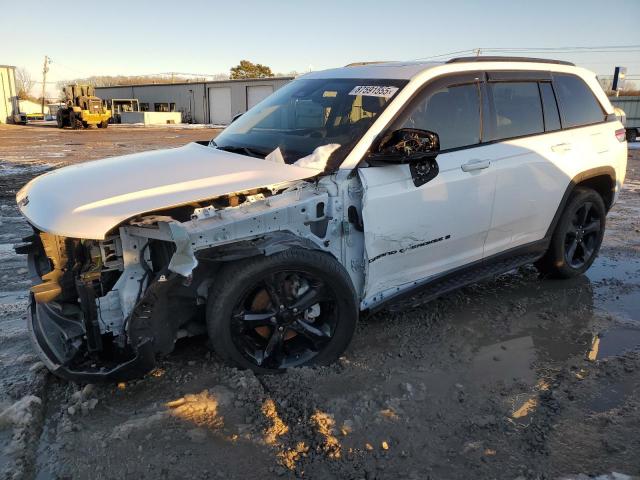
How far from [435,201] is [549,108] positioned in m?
1.75

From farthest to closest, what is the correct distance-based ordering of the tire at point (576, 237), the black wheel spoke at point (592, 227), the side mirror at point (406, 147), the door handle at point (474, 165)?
1. the black wheel spoke at point (592, 227)
2. the tire at point (576, 237)
3. the door handle at point (474, 165)
4. the side mirror at point (406, 147)

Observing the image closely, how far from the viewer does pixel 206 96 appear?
52375mm

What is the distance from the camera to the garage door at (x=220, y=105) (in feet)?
164

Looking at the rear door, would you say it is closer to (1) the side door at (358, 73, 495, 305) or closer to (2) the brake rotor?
(1) the side door at (358, 73, 495, 305)

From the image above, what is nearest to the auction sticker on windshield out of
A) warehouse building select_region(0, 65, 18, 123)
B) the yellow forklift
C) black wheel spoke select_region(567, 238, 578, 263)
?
black wheel spoke select_region(567, 238, 578, 263)

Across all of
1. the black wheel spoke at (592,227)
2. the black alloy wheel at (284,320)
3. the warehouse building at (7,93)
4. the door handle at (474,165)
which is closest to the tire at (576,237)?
the black wheel spoke at (592,227)

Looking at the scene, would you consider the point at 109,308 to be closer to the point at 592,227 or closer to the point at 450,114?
the point at 450,114

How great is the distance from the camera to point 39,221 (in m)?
2.73

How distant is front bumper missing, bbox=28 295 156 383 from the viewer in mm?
2725

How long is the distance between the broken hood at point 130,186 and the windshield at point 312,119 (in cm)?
29

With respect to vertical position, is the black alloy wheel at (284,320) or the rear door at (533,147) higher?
the rear door at (533,147)

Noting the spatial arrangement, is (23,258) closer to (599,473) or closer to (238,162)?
(238,162)

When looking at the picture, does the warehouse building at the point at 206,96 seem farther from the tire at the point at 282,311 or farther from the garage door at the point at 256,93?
the tire at the point at 282,311

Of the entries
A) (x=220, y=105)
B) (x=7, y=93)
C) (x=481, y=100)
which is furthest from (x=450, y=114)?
(x=7, y=93)
